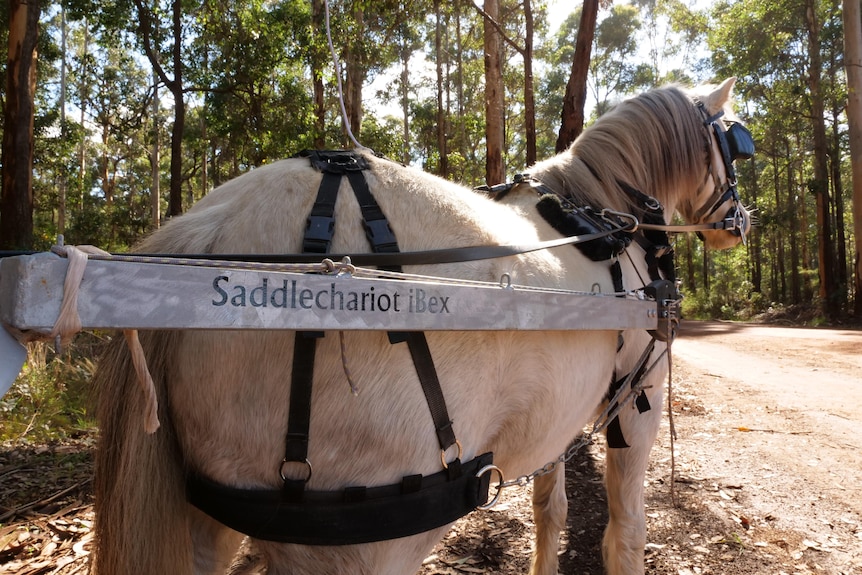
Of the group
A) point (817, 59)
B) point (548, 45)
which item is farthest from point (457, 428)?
point (548, 45)

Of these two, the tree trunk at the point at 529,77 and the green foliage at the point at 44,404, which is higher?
the tree trunk at the point at 529,77

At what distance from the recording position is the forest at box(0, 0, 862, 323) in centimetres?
960

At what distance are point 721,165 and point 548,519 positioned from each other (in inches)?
84.0

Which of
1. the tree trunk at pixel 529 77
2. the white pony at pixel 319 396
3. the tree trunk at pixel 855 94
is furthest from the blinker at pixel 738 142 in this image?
the tree trunk at pixel 855 94

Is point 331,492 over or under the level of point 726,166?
under

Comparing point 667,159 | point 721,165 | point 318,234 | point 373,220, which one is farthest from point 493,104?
point 318,234

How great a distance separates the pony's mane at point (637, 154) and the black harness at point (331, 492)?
1.30 metres

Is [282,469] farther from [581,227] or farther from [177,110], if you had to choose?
[177,110]

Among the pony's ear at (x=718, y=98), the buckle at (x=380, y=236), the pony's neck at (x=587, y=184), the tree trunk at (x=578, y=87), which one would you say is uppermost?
the tree trunk at (x=578, y=87)

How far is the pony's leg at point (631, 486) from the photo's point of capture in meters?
2.40

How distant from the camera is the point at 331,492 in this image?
1223 millimetres

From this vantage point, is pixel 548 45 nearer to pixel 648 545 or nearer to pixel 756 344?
pixel 756 344

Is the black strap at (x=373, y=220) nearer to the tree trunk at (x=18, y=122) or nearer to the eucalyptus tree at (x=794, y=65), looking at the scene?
the tree trunk at (x=18, y=122)

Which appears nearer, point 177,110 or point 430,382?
point 430,382
